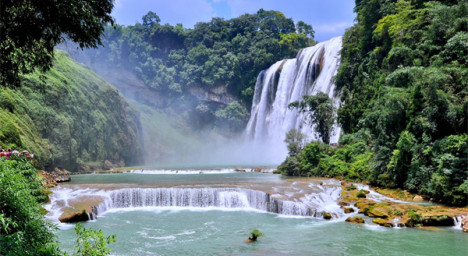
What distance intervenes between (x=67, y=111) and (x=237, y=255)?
93.6ft

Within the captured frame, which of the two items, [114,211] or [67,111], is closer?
[114,211]

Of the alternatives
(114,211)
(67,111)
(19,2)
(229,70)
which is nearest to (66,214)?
(114,211)

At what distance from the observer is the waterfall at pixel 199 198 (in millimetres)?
15758

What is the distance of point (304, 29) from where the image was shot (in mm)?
67562

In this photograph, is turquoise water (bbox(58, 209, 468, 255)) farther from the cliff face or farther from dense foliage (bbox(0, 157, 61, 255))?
the cliff face

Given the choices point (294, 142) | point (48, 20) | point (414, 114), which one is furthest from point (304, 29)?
point (48, 20)

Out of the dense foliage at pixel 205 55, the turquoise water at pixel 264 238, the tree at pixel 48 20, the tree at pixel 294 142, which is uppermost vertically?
the dense foliage at pixel 205 55

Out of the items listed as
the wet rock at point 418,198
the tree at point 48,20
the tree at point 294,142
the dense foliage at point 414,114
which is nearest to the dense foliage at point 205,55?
the tree at point 294,142

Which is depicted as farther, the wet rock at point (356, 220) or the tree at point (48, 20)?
the wet rock at point (356, 220)

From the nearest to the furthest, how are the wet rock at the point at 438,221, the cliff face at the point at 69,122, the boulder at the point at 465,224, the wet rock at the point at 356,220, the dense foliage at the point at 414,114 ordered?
the boulder at the point at 465,224 < the wet rock at the point at 438,221 < the wet rock at the point at 356,220 < the dense foliage at the point at 414,114 < the cliff face at the point at 69,122

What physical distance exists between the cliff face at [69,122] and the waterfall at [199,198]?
22.9 feet

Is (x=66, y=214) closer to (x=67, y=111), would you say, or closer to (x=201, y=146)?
(x=67, y=111)

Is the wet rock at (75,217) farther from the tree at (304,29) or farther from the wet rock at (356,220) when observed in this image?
the tree at (304,29)

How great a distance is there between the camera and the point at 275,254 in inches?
361
